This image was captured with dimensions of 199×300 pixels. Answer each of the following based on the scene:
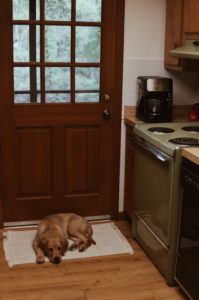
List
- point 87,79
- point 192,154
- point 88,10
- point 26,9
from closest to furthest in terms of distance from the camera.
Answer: point 192,154 < point 26,9 < point 88,10 < point 87,79

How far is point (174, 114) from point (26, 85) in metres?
1.24

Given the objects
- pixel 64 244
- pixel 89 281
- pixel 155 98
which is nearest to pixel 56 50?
pixel 155 98

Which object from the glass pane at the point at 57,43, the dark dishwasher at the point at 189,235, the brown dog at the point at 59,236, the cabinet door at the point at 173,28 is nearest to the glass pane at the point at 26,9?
the glass pane at the point at 57,43

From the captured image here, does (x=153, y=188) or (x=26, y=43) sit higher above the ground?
(x=26, y=43)

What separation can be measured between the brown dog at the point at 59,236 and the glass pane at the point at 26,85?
94 centimetres

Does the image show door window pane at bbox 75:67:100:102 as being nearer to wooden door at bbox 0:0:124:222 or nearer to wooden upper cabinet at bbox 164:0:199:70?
wooden door at bbox 0:0:124:222

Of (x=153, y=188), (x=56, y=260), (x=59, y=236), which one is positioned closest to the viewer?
(x=153, y=188)

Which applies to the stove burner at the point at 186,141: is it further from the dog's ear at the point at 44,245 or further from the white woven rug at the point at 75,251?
the dog's ear at the point at 44,245

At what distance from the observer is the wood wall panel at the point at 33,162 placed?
355 cm

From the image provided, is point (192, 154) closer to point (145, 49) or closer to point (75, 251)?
point (75, 251)

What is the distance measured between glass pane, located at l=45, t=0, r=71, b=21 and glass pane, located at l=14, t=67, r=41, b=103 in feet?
1.34

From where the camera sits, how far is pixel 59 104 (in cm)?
355

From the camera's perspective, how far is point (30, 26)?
3.40m

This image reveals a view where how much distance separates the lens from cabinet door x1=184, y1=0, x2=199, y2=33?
310cm
